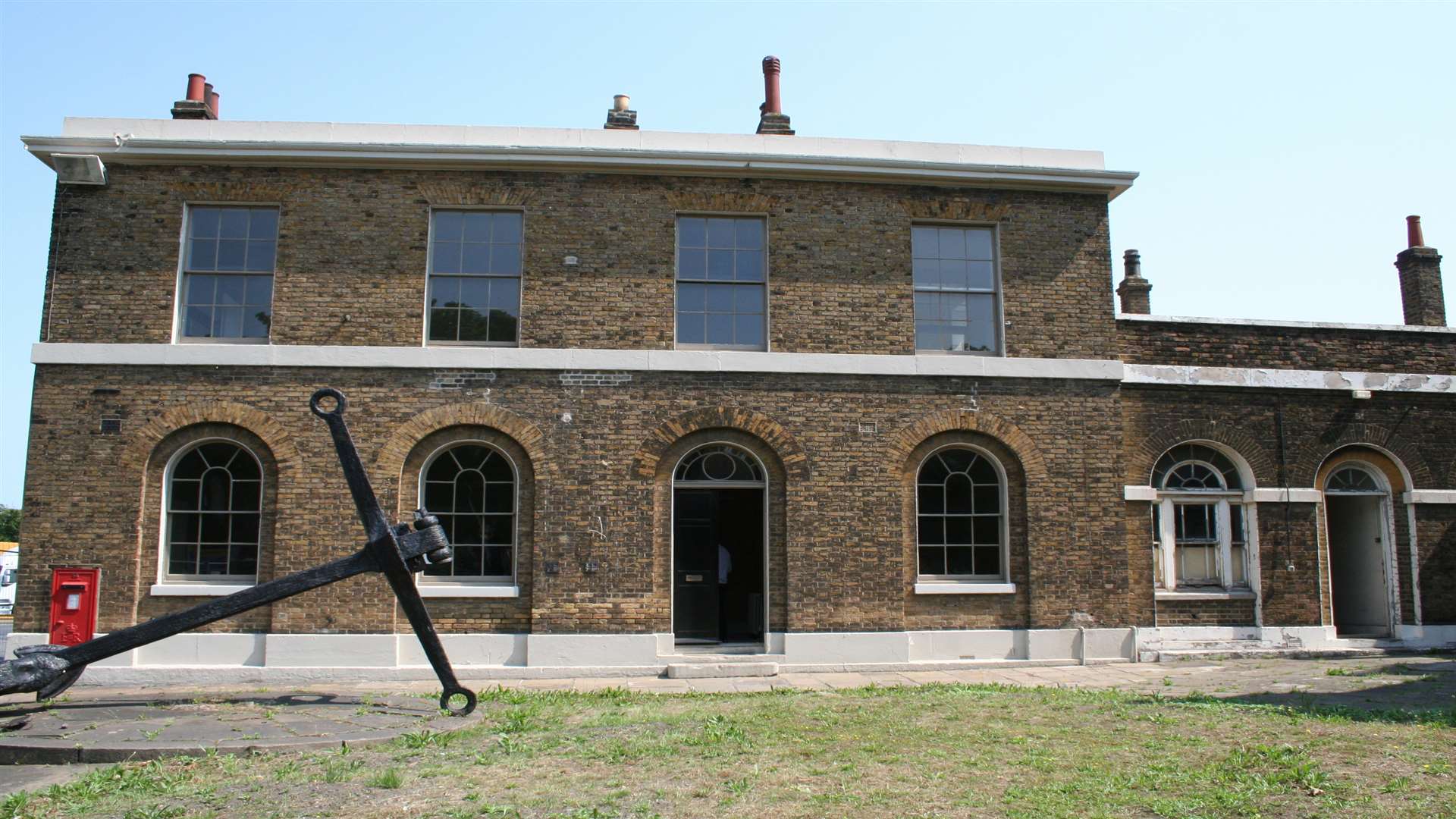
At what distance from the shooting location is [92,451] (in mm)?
12469

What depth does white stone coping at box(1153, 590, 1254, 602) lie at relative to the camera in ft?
46.4

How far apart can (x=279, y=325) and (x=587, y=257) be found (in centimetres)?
387

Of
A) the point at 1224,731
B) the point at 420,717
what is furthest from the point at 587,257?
the point at 1224,731

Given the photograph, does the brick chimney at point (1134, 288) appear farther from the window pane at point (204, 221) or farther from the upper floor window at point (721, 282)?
the window pane at point (204, 221)

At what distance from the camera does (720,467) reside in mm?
13320

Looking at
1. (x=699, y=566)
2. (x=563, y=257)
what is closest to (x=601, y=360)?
(x=563, y=257)

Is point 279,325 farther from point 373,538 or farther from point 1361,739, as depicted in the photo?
point 1361,739

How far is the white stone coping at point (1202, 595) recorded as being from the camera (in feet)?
46.4

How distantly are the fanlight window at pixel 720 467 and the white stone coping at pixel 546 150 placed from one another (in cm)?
361

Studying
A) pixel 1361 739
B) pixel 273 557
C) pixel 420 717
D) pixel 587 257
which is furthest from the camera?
pixel 587 257

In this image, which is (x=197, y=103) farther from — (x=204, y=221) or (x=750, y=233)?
(x=750, y=233)

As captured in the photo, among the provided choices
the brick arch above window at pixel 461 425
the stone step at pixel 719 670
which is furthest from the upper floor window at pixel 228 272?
the stone step at pixel 719 670

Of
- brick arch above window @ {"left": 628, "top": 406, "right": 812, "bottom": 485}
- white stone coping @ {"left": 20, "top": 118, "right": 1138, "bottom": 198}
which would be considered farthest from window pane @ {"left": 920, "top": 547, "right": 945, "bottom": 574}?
white stone coping @ {"left": 20, "top": 118, "right": 1138, "bottom": 198}

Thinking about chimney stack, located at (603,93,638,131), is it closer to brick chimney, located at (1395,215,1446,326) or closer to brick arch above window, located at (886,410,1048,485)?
brick arch above window, located at (886,410,1048,485)
